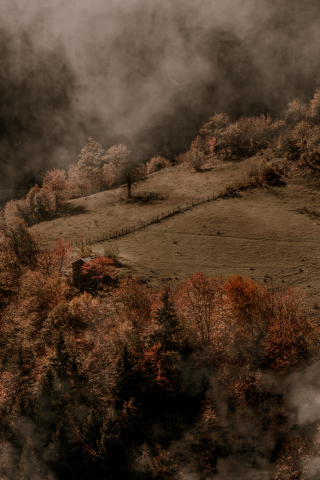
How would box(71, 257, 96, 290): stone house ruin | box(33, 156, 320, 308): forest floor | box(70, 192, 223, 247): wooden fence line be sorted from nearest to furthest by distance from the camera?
box(33, 156, 320, 308): forest floor, box(71, 257, 96, 290): stone house ruin, box(70, 192, 223, 247): wooden fence line

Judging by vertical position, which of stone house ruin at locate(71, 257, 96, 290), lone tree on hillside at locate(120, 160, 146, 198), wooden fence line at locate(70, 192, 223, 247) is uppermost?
lone tree on hillside at locate(120, 160, 146, 198)

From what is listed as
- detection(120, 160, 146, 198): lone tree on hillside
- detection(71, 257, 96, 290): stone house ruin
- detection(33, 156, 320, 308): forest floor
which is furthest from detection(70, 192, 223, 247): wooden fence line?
detection(120, 160, 146, 198): lone tree on hillside

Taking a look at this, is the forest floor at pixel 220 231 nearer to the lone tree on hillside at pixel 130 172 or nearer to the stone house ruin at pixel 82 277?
the lone tree on hillside at pixel 130 172

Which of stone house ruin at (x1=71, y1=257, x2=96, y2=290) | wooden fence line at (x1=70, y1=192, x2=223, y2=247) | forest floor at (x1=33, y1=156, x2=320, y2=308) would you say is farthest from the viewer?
wooden fence line at (x1=70, y1=192, x2=223, y2=247)

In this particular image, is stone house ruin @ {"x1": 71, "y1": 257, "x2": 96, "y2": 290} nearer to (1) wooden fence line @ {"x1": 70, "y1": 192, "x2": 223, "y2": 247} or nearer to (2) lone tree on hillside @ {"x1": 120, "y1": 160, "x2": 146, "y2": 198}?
(1) wooden fence line @ {"x1": 70, "y1": 192, "x2": 223, "y2": 247}

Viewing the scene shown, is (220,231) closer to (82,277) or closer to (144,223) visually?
(144,223)

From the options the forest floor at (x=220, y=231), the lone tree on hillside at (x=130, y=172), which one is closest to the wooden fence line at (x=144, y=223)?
the forest floor at (x=220, y=231)

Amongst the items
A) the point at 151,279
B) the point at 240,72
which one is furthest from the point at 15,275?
the point at 240,72

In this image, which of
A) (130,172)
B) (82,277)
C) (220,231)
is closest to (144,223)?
(220,231)
